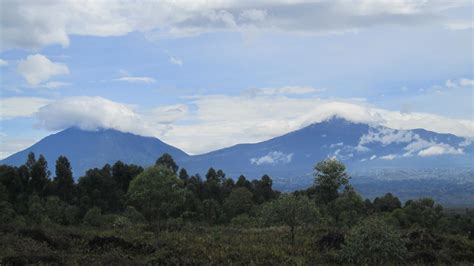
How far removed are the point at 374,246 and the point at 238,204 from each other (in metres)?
61.7

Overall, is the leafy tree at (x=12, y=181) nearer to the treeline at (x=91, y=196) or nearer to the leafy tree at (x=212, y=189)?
the treeline at (x=91, y=196)

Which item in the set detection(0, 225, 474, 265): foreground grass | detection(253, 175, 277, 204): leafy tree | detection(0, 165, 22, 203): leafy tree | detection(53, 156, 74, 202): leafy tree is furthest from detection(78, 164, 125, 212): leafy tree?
detection(0, 225, 474, 265): foreground grass

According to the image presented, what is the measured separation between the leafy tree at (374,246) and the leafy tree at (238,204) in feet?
199

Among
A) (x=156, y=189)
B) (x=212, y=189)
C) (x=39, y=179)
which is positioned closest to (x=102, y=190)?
(x=39, y=179)

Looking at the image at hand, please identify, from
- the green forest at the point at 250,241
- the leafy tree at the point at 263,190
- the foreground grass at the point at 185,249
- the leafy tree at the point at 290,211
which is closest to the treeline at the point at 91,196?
the leafy tree at the point at 263,190

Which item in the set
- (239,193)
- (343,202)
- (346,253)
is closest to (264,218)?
(346,253)

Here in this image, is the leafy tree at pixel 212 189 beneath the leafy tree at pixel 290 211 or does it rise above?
above

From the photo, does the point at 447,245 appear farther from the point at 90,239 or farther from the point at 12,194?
the point at 12,194

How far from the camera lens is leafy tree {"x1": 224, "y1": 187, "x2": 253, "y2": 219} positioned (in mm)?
86506

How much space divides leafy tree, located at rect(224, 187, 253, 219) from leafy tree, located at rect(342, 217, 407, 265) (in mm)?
60586

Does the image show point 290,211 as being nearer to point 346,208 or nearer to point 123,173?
point 346,208

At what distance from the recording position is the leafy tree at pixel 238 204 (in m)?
86.5

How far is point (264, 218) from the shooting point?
33719 millimetres

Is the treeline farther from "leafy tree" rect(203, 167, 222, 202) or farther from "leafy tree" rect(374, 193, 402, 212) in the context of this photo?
"leafy tree" rect(374, 193, 402, 212)
